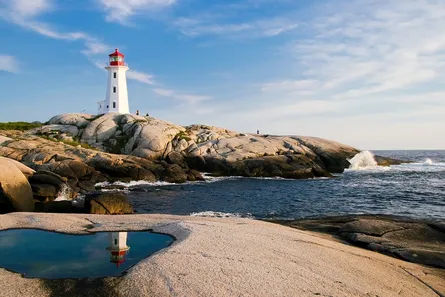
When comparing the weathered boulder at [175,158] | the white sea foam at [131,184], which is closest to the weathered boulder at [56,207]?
the white sea foam at [131,184]

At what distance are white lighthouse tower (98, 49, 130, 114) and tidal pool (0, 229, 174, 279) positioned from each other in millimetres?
64210

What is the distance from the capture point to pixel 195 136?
67625mm

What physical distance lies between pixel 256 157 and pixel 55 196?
1452 inches

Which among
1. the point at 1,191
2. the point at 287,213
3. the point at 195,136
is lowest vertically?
the point at 287,213

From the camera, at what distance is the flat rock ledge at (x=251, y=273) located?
823cm

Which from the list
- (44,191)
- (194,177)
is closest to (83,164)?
(44,191)

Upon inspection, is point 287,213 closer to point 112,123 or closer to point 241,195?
point 241,195

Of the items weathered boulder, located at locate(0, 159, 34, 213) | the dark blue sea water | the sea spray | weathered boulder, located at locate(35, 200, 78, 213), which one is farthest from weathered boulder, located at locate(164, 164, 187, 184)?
the sea spray

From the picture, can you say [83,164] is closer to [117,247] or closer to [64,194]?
[64,194]

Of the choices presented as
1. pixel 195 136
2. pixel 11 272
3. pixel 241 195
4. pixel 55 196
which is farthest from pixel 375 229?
pixel 195 136

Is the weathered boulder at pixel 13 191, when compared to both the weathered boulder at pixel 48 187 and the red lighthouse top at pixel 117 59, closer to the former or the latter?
the weathered boulder at pixel 48 187

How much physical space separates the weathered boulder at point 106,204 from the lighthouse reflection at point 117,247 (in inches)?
304

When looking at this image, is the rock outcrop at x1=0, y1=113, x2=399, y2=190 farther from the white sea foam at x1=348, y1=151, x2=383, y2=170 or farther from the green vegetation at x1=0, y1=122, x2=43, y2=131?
the green vegetation at x1=0, y1=122, x2=43, y2=131

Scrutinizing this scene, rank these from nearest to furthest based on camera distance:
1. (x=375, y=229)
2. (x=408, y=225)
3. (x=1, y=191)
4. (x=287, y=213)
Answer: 1. (x=375, y=229)
2. (x=408, y=225)
3. (x=1, y=191)
4. (x=287, y=213)
